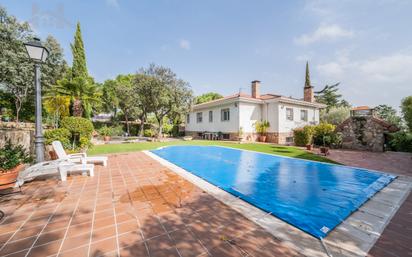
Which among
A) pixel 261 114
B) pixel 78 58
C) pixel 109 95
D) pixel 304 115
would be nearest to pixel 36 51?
pixel 261 114

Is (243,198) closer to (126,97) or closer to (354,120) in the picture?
(354,120)

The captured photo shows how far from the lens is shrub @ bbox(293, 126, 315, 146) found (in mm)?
13953

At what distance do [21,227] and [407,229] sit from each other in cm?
634

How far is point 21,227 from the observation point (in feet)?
8.84

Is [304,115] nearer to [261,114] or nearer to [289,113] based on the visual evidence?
[289,113]

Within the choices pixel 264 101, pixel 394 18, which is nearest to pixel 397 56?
pixel 394 18

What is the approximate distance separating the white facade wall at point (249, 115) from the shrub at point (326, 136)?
632 centimetres

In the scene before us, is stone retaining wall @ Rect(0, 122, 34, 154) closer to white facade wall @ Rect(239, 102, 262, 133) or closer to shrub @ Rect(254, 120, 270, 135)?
white facade wall @ Rect(239, 102, 262, 133)

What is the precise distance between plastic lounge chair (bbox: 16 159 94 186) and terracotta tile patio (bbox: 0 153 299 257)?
0.33 meters

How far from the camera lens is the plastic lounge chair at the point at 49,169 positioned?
4390 millimetres

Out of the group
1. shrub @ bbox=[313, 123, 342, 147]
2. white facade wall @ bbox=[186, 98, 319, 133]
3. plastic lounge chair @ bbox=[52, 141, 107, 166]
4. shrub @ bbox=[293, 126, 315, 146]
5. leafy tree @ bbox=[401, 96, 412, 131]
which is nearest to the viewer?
plastic lounge chair @ bbox=[52, 141, 107, 166]

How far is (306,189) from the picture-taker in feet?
16.3

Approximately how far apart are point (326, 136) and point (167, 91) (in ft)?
52.7

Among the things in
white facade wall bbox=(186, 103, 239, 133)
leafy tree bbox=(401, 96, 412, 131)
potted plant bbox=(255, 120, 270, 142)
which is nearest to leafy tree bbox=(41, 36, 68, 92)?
white facade wall bbox=(186, 103, 239, 133)
